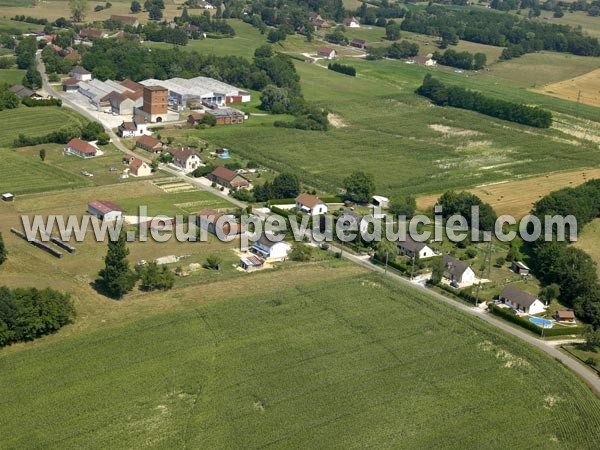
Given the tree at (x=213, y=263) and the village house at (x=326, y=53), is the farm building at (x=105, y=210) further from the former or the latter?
the village house at (x=326, y=53)

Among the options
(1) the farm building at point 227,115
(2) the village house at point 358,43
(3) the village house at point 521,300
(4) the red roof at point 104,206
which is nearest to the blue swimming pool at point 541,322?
(3) the village house at point 521,300

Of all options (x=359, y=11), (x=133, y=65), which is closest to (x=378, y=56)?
(x=359, y=11)

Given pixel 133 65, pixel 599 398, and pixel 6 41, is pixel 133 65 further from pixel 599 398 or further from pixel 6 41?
pixel 599 398

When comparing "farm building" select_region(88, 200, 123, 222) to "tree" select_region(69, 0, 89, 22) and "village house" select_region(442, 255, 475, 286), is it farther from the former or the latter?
"tree" select_region(69, 0, 89, 22)

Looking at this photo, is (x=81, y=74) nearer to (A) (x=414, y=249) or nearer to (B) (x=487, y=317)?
(A) (x=414, y=249)

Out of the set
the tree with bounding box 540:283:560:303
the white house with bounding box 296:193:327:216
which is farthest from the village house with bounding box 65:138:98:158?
the tree with bounding box 540:283:560:303
